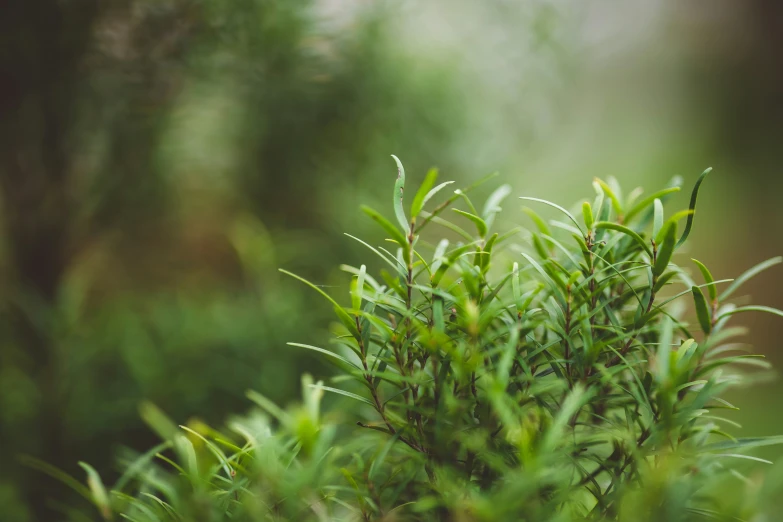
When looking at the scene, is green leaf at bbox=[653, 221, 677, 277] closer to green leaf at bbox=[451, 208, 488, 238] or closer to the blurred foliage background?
green leaf at bbox=[451, 208, 488, 238]

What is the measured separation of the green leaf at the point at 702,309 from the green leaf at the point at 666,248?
2cm

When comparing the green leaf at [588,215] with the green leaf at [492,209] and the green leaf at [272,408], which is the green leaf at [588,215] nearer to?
the green leaf at [492,209]

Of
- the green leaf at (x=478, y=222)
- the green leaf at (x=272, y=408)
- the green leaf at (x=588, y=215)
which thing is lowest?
the green leaf at (x=272, y=408)

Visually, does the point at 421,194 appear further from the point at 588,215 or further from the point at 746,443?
the point at 746,443

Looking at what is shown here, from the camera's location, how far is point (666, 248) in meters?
0.26

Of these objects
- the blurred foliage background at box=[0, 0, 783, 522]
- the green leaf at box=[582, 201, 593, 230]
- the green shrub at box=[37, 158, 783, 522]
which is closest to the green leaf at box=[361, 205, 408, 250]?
Result: the green shrub at box=[37, 158, 783, 522]

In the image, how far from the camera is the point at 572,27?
1043 mm

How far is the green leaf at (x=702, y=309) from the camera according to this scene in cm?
27

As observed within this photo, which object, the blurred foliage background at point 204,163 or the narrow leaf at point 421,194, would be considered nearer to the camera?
the narrow leaf at point 421,194

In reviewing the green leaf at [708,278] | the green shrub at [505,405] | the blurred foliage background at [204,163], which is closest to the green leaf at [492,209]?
the green shrub at [505,405]

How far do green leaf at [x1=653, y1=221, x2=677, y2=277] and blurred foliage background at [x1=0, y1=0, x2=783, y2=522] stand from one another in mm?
→ 611

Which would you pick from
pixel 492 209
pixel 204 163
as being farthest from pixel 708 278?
pixel 204 163

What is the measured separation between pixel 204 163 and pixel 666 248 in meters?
0.98

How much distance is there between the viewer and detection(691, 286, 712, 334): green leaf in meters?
0.27
